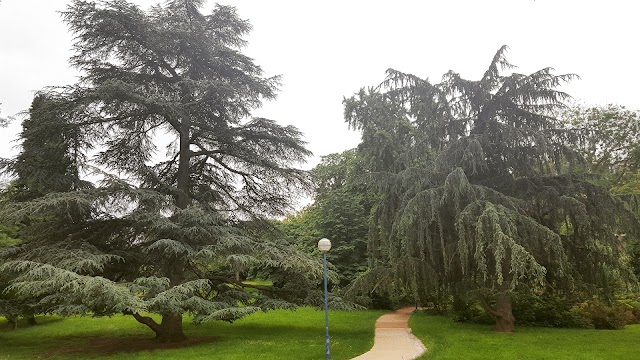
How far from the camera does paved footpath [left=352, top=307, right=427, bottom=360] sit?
1188 cm

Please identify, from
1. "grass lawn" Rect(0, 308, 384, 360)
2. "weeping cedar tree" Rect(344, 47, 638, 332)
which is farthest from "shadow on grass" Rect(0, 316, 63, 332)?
"weeping cedar tree" Rect(344, 47, 638, 332)

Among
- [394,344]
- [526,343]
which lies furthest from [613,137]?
[394,344]

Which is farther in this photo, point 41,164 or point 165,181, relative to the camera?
point 165,181

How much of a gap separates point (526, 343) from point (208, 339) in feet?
35.7

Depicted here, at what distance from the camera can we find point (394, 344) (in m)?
13.9

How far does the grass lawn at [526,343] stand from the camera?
1130cm

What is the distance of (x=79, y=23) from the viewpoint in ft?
50.4

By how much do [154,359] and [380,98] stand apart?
1297 centimetres

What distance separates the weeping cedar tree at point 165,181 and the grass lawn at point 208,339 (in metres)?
1.22

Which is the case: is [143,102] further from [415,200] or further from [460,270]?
[460,270]

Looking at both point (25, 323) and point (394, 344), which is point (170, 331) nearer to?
point (394, 344)

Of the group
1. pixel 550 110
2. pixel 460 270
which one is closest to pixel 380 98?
pixel 550 110

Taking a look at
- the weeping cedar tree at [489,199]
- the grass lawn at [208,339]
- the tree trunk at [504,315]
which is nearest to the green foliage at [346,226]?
the grass lawn at [208,339]

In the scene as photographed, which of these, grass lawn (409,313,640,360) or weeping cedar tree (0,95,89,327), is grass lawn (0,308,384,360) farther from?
grass lawn (409,313,640,360)
